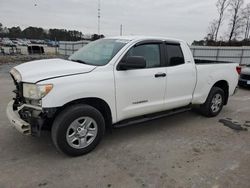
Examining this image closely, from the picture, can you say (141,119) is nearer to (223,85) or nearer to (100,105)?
(100,105)

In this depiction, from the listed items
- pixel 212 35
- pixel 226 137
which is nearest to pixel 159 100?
pixel 226 137

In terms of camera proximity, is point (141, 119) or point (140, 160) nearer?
point (140, 160)

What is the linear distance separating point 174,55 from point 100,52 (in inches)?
57.4

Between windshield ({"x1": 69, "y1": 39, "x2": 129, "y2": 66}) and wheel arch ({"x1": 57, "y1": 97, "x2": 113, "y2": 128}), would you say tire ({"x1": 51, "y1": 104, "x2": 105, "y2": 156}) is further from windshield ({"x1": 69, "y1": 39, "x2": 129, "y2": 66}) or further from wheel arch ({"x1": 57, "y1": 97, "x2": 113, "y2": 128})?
windshield ({"x1": 69, "y1": 39, "x2": 129, "y2": 66})

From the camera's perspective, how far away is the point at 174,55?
4434 millimetres

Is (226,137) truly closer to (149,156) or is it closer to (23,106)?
(149,156)

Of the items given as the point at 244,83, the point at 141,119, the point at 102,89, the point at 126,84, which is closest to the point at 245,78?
the point at 244,83

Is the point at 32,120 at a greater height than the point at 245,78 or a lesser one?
greater

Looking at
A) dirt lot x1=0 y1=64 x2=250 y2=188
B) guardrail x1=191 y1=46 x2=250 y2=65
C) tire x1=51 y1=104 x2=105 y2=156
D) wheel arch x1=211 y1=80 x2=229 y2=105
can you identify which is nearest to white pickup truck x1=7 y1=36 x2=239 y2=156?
tire x1=51 y1=104 x2=105 y2=156

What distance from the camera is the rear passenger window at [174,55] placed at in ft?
14.2

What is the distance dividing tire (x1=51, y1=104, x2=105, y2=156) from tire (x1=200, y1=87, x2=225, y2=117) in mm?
2830

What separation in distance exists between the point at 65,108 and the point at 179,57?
2486 millimetres

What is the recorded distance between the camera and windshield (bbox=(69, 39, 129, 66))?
12.1 ft

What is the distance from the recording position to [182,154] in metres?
3.56
